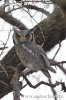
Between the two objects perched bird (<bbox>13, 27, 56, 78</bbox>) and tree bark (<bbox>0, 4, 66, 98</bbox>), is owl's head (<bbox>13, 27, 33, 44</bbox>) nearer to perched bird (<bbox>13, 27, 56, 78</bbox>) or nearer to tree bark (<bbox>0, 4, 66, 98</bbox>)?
perched bird (<bbox>13, 27, 56, 78</bbox>)

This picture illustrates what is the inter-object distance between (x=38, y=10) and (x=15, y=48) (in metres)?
0.80

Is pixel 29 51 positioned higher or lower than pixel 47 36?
lower

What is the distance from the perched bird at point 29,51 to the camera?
3.61 m

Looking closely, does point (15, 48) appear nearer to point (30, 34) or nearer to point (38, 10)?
point (30, 34)

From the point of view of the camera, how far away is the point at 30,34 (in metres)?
3.86

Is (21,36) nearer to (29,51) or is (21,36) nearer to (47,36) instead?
(29,51)

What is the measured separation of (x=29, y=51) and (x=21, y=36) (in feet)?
0.74

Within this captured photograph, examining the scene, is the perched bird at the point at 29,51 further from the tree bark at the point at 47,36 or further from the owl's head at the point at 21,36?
the tree bark at the point at 47,36

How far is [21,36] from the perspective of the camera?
12.8ft

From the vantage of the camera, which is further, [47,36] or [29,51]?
[47,36]

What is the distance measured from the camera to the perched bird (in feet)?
11.8

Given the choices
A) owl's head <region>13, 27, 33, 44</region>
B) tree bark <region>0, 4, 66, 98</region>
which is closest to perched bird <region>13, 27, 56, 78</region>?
Result: owl's head <region>13, 27, 33, 44</region>

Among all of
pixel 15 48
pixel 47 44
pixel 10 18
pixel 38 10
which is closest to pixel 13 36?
pixel 15 48

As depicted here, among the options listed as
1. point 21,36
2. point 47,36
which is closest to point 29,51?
point 21,36
